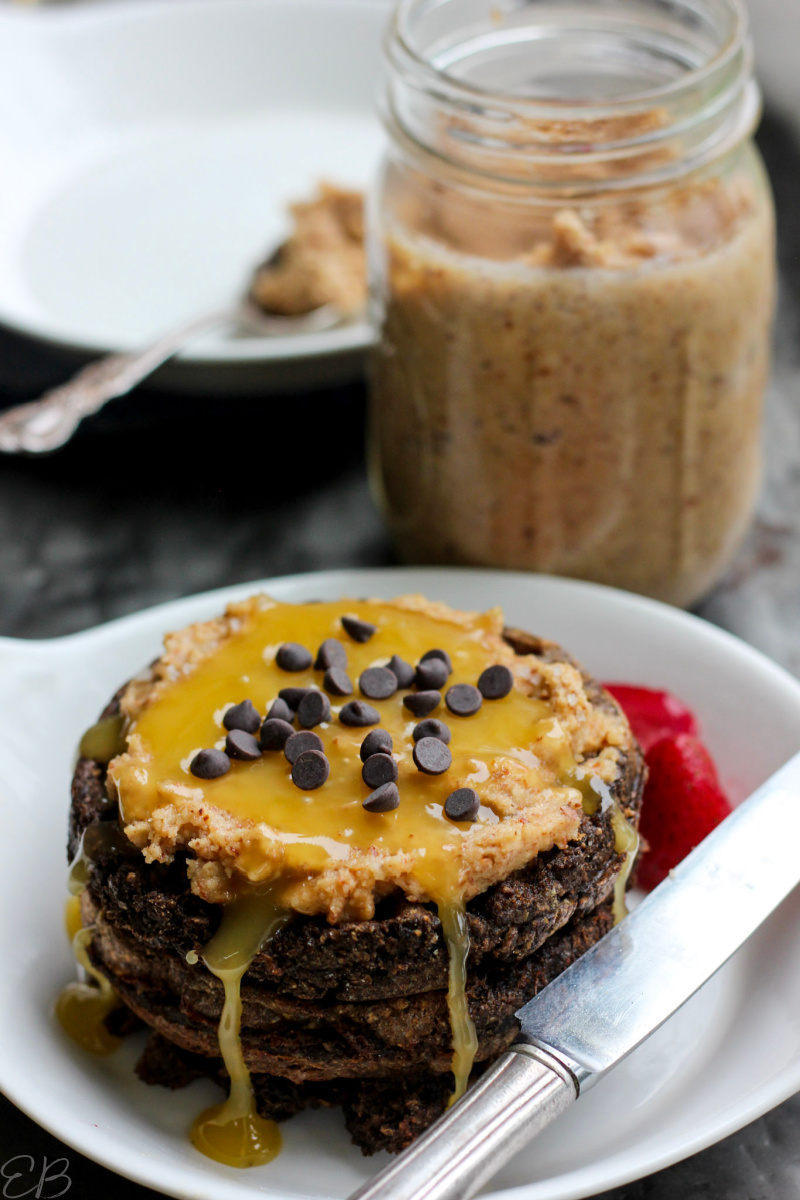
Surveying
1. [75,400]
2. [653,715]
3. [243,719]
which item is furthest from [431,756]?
[75,400]

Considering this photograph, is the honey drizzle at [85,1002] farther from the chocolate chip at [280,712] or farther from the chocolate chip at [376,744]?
the chocolate chip at [376,744]

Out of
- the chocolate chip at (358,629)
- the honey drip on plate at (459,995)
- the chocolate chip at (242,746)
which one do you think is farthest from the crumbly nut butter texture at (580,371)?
the honey drip on plate at (459,995)

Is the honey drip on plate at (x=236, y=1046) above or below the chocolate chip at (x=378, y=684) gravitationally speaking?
below

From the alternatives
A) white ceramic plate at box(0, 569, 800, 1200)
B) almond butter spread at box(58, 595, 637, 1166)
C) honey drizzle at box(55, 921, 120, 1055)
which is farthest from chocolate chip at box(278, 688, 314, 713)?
white ceramic plate at box(0, 569, 800, 1200)

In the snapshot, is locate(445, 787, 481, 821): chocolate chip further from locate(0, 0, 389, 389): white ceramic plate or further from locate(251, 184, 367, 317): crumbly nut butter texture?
locate(251, 184, 367, 317): crumbly nut butter texture

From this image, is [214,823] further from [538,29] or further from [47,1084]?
[538,29]

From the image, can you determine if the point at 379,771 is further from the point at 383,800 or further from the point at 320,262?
the point at 320,262
